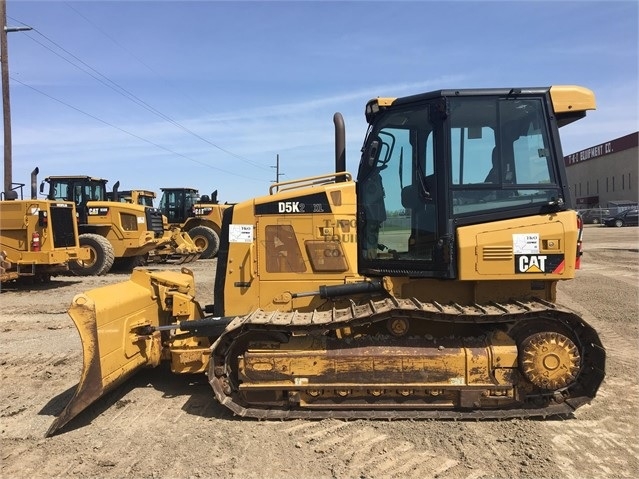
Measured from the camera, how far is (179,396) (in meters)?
4.93

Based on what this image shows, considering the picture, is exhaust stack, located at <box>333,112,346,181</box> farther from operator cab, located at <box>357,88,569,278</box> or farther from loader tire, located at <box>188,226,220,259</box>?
loader tire, located at <box>188,226,220,259</box>

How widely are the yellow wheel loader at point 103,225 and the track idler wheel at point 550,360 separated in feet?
43.1

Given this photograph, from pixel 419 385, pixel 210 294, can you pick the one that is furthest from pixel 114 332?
pixel 210 294

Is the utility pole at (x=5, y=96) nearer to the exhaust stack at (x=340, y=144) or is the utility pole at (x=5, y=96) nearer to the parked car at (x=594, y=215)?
the exhaust stack at (x=340, y=144)

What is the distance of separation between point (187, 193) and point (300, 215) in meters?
18.3

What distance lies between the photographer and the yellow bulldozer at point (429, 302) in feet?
14.1

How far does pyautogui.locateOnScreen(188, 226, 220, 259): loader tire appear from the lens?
2080cm

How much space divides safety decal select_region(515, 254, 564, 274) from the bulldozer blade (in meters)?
3.63

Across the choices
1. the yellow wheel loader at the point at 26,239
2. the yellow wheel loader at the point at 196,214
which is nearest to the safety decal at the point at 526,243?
the yellow wheel loader at the point at 26,239

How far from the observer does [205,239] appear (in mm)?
20844

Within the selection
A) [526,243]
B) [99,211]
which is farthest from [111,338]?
[99,211]

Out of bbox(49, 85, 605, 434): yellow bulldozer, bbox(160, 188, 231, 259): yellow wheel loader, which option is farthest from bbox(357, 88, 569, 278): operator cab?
bbox(160, 188, 231, 259): yellow wheel loader

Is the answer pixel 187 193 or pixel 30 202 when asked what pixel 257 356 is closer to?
pixel 30 202

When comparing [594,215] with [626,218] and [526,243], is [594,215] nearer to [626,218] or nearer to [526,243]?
[626,218]
